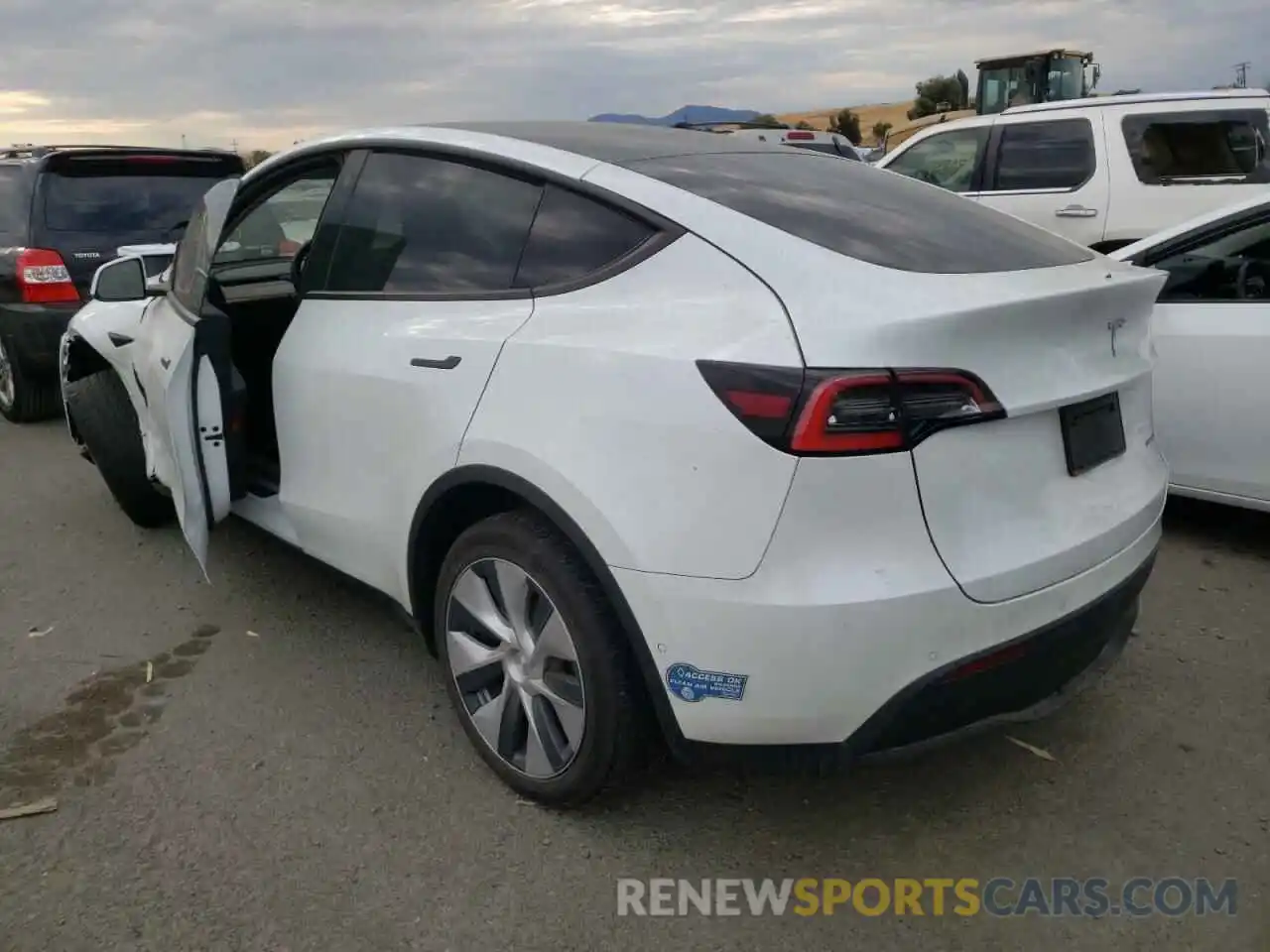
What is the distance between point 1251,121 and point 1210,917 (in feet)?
21.9

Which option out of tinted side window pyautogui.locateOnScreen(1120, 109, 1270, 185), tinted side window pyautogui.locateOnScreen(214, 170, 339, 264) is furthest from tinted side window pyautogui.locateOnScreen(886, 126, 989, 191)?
tinted side window pyautogui.locateOnScreen(214, 170, 339, 264)

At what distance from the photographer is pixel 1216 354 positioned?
13.7 ft

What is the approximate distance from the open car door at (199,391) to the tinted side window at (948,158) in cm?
596

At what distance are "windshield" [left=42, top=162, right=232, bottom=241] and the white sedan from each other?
18.9 ft

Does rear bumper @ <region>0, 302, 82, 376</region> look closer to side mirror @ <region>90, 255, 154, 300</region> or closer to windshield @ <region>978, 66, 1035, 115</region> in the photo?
side mirror @ <region>90, 255, 154, 300</region>

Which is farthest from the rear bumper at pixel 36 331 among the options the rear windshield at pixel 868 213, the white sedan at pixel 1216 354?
the white sedan at pixel 1216 354

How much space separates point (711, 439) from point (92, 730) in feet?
7.36

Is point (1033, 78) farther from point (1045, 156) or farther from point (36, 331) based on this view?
point (36, 331)

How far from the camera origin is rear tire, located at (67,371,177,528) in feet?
15.1

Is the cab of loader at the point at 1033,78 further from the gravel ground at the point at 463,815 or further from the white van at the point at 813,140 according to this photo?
the gravel ground at the point at 463,815

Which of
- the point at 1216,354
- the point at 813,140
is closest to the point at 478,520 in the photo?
the point at 1216,354

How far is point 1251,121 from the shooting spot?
736cm

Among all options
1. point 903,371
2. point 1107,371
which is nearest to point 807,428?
point 903,371

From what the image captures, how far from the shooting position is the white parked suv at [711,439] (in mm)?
2146
